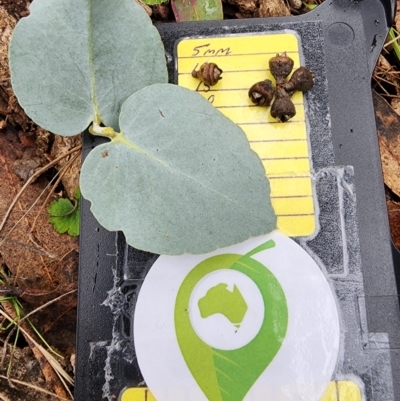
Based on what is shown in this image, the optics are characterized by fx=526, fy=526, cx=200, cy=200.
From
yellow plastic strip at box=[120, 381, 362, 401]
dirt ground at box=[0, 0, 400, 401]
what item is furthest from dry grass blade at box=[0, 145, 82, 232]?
yellow plastic strip at box=[120, 381, 362, 401]

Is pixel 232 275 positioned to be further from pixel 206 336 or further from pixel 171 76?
pixel 171 76

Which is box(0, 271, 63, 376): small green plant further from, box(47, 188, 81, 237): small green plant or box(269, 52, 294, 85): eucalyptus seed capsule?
box(269, 52, 294, 85): eucalyptus seed capsule

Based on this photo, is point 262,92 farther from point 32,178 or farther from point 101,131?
point 32,178

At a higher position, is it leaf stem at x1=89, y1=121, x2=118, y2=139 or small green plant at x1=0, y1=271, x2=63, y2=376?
leaf stem at x1=89, y1=121, x2=118, y2=139

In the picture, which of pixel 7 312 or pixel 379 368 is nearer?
pixel 379 368

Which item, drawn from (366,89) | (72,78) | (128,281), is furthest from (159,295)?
(366,89)

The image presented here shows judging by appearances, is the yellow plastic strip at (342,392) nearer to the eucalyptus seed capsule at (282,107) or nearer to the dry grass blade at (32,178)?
the eucalyptus seed capsule at (282,107)

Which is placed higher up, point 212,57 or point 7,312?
point 212,57
